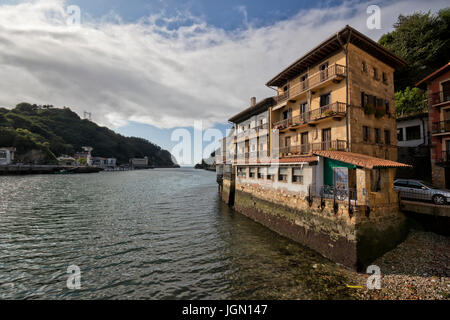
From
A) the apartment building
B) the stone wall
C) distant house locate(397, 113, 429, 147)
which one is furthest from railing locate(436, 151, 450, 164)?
the stone wall

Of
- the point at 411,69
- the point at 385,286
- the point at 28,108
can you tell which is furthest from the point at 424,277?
the point at 28,108

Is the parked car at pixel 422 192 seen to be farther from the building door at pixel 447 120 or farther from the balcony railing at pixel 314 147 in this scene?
the building door at pixel 447 120

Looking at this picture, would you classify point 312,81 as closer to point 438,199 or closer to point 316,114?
point 316,114

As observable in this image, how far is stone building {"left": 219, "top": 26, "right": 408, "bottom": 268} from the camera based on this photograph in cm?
1080

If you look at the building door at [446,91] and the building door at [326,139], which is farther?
the building door at [446,91]

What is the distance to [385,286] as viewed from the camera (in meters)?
8.18

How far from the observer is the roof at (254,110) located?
2432 cm

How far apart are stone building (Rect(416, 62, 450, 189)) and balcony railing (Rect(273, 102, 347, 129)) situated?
37.8 feet

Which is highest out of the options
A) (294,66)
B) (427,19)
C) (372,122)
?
(427,19)

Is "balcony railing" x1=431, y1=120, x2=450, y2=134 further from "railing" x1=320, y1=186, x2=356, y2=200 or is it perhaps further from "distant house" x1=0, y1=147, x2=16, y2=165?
"distant house" x1=0, y1=147, x2=16, y2=165

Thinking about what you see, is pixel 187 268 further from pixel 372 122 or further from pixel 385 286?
pixel 372 122

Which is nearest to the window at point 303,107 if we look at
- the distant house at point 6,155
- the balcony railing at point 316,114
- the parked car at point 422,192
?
the balcony railing at point 316,114

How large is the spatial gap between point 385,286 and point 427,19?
45487 mm

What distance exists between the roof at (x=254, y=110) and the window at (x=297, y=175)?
38.8 feet
